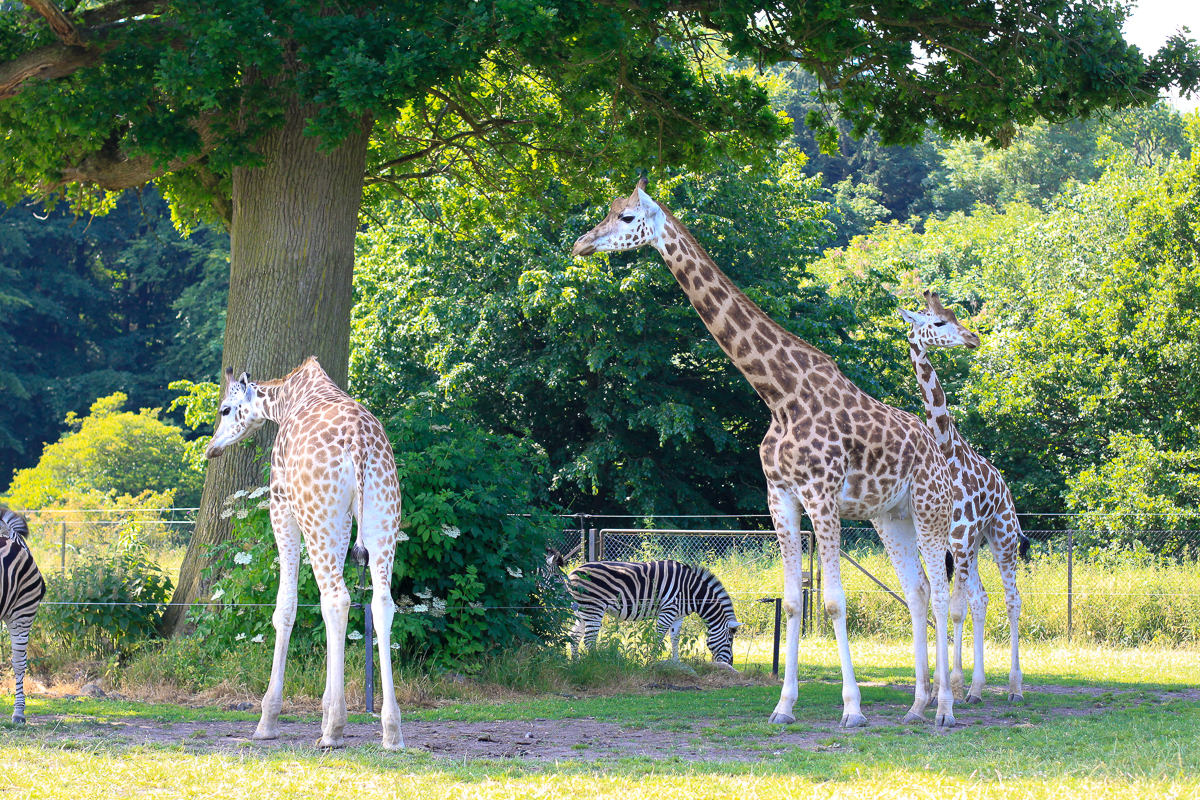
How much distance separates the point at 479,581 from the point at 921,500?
4.59 metres

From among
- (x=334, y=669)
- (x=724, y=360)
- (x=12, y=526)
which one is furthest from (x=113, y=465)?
(x=334, y=669)

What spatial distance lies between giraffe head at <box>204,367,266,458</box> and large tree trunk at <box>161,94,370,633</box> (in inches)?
93.7

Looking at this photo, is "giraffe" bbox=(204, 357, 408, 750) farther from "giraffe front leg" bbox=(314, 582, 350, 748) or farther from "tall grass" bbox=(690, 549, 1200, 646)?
"tall grass" bbox=(690, 549, 1200, 646)

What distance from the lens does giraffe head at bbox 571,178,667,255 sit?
34.1ft

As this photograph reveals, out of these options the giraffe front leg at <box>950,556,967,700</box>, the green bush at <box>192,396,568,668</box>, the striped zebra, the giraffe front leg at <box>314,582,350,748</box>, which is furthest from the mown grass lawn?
the green bush at <box>192,396,568,668</box>

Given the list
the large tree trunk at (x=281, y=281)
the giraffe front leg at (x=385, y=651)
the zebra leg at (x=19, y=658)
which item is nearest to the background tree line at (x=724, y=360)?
the large tree trunk at (x=281, y=281)

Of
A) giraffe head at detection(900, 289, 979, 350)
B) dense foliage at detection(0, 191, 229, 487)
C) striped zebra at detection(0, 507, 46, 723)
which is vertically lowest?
striped zebra at detection(0, 507, 46, 723)

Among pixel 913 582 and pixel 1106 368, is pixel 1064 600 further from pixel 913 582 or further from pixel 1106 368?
pixel 913 582

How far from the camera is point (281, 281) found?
1284 cm

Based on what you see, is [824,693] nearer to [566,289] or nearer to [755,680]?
[755,680]

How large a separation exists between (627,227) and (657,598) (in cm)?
554

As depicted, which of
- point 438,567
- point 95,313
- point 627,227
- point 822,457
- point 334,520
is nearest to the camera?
point 334,520

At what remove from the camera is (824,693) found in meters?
12.2

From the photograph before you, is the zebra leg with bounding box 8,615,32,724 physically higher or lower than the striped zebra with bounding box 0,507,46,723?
lower
